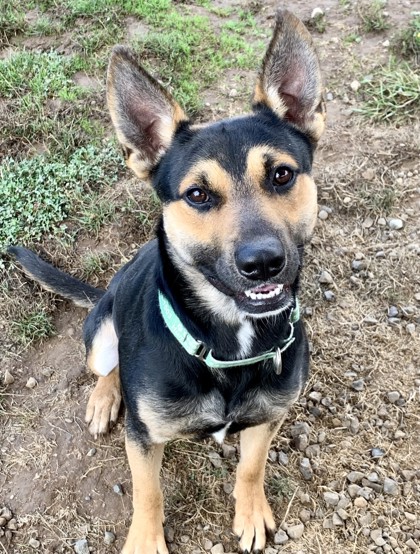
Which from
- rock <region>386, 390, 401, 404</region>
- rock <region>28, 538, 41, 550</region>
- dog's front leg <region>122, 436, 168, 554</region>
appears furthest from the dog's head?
rock <region>28, 538, 41, 550</region>

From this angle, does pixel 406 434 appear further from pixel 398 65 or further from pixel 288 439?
pixel 398 65

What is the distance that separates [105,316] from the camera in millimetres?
3893

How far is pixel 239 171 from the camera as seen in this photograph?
8.94 ft

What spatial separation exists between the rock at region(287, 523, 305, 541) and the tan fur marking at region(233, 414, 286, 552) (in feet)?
0.36

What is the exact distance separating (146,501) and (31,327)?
1.69 metres

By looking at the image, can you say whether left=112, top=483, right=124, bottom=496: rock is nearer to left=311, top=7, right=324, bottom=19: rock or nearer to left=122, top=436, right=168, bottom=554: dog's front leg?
left=122, top=436, right=168, bottom=554: dog's front leg

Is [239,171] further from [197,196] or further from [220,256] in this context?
[220,256]

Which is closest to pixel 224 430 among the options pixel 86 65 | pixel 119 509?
pixel 119 509

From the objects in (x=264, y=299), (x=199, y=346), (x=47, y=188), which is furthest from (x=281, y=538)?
(x=47, y=188)

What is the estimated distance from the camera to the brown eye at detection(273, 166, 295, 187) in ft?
9.12

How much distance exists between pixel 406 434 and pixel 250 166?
7.59 feet

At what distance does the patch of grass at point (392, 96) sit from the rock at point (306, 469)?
132 inches

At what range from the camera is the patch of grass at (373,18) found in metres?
6.16

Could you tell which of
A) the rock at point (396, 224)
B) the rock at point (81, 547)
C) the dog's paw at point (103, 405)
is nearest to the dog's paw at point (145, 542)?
the rock at point (81, 547)
